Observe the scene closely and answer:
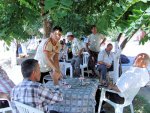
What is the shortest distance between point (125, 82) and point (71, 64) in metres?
4.32

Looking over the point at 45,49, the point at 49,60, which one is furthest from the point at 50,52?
the point at 49,60

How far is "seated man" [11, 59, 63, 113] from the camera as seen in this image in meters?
3.01

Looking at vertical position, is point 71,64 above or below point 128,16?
below

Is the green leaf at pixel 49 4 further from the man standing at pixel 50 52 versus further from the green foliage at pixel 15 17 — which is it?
the man standing at pixel 50 52

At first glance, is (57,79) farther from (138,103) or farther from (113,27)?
(138,103)

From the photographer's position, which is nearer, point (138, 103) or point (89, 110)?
point (89, 110)

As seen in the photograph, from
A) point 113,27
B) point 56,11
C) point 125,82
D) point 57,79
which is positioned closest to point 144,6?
point 113,27

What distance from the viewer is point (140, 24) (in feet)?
4.98

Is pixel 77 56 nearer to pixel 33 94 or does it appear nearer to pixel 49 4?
pixel 33 94

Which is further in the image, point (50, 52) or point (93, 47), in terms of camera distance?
point (93, 47)

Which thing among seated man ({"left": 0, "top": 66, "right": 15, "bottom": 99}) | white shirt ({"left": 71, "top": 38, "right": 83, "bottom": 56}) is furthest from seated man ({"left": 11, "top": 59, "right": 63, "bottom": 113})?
white shirt ({"left": 71, "top": 38, "right": 83, "bottom": 56})

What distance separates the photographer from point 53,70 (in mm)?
4766

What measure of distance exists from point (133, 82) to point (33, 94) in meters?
2.00

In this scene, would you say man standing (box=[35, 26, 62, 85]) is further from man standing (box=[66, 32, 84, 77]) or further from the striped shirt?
man standing (box=[66, 32, 84, 77])
